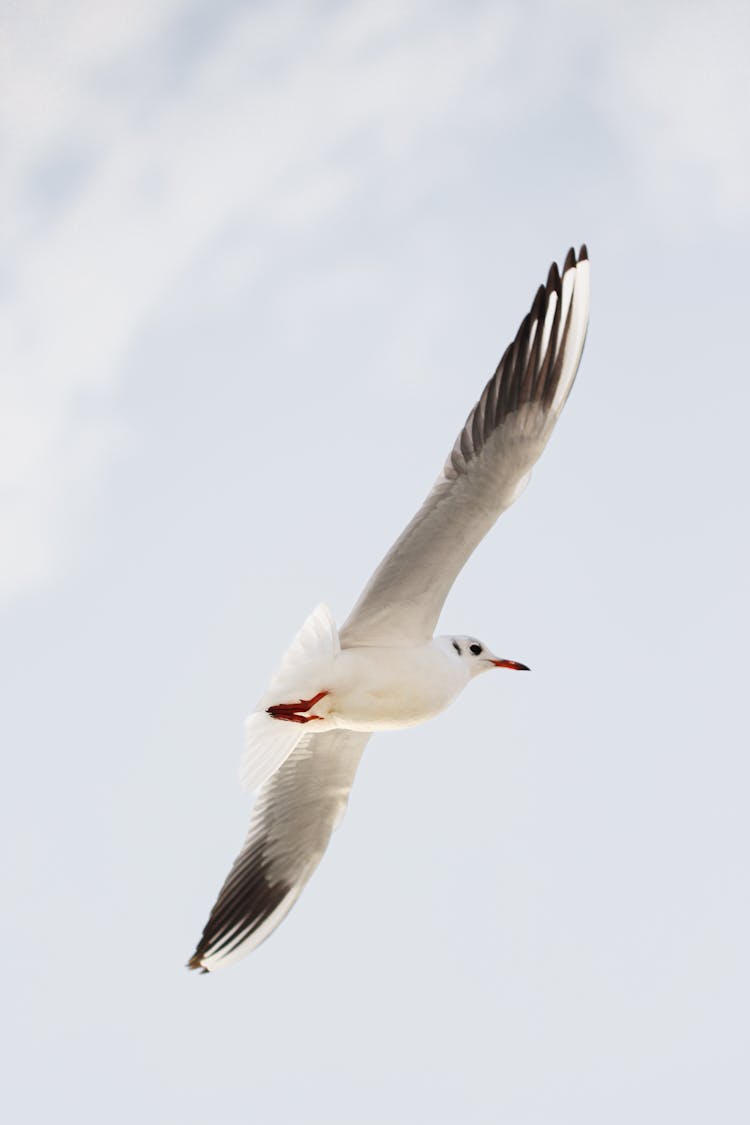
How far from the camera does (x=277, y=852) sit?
25.4 feet

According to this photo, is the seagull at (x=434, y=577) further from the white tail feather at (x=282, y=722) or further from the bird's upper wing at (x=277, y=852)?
the bird's upper wing at (x=277, y=852)

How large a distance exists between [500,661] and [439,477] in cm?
100

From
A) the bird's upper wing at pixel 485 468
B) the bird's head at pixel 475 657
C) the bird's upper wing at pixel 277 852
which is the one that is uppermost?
the bird's upper wing at pixel 485 468

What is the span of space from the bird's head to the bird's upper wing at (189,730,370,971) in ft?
2.19

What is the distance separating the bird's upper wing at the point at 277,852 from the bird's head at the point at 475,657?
26.2 inches

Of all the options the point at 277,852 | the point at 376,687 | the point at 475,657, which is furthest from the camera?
the point at 277,852

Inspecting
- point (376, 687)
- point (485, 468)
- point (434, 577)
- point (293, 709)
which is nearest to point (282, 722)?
point (293, 709)

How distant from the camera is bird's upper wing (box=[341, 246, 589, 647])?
6.81m

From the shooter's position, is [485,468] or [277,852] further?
[277,852]

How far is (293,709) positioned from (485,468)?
1.29 meters

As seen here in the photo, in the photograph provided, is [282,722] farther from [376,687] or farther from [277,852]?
[277,852]

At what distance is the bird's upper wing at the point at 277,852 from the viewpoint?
758cm

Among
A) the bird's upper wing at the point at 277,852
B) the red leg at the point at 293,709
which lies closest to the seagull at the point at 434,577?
the red leg at the point at 293,709

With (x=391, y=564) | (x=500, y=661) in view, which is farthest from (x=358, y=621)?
(x=500, y=661)
